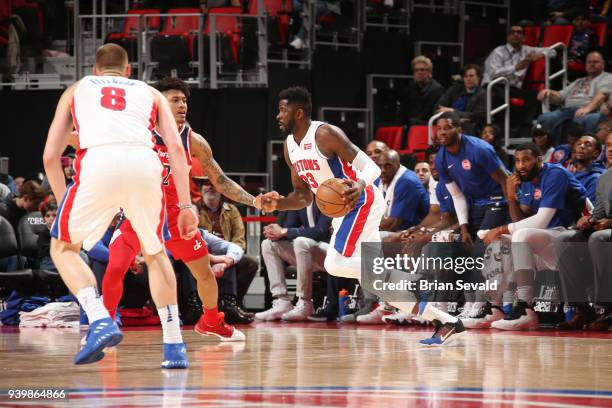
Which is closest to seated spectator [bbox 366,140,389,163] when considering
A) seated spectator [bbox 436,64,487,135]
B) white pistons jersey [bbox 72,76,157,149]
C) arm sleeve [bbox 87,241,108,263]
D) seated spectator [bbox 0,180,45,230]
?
seated spectator [bbox 436,64,487,135]

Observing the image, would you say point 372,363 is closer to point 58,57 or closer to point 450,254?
point 450,254

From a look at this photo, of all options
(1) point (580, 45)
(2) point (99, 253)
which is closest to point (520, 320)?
(2) point (99, 253)

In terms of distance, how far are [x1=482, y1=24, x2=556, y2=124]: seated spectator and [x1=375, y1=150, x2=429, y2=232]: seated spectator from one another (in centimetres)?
369

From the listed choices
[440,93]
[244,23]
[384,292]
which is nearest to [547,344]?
[384,292]

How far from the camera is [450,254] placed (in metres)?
9.55

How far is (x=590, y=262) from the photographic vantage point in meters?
8.91

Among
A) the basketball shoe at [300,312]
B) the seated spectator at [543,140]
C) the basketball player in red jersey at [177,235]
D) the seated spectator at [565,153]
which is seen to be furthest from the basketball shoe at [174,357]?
the seated spectator at [543,140]

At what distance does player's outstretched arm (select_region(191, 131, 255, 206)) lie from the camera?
748 cm

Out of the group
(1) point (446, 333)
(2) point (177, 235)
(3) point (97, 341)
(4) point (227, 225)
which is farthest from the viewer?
(4) point (227, 225)

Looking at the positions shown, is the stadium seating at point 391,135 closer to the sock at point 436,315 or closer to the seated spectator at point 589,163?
the seated spectator at point 589,163

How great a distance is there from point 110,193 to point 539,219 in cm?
477

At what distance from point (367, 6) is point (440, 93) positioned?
2.47 meters

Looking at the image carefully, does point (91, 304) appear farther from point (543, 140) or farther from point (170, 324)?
point (543, 140)

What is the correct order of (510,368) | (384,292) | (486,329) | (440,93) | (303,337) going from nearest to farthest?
1. (510,368)
2. (384,292)
3. (303,337)
4. (486,329)
5. (440,93)
